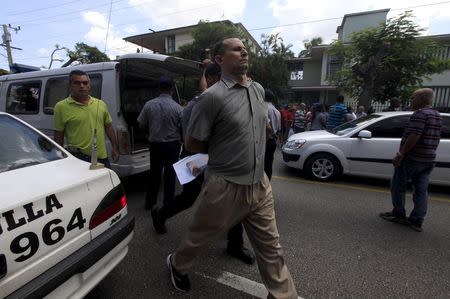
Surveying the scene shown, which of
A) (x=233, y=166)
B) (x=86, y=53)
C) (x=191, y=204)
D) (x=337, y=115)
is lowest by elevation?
(x=191, y=204)

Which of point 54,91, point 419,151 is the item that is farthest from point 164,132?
point 419,151

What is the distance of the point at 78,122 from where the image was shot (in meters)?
3.03

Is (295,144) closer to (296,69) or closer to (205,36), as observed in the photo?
(205,36)

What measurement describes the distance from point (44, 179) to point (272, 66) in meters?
20.7

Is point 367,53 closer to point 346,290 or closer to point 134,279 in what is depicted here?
point 346,290

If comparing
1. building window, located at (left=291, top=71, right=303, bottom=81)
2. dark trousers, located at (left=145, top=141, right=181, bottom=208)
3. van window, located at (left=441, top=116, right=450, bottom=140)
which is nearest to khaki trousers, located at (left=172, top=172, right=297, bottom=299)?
dark trousers, located at (left=145, top=141, right=181, bottom=208)

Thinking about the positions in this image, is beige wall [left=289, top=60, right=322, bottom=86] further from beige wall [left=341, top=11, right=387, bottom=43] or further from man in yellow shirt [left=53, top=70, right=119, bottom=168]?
man in yellow shirt [left=53, top=70, right=119, bottom=168]

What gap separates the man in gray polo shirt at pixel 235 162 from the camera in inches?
73.7

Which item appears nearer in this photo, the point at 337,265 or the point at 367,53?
the point at 337,265

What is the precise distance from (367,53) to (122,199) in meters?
12.2

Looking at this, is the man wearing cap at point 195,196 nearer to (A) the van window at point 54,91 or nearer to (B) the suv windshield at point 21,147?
(B) the suv windshield at point 21,147

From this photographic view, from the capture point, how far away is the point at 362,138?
17.4 feet

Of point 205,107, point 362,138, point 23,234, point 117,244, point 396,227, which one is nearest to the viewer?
point 23,234

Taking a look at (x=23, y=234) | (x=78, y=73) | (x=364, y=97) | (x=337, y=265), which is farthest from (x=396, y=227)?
(x=364, y=97)
